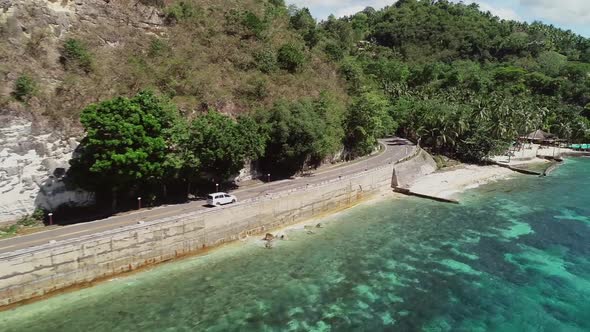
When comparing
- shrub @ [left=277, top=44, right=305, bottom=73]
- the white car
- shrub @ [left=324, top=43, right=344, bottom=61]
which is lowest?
the white car

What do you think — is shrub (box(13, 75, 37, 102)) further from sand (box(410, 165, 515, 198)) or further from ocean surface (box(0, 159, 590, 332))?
sand (box(410, 165, 515, 198))

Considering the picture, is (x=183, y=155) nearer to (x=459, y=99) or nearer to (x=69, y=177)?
(x=69, y=177)

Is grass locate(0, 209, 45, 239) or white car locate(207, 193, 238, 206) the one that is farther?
white car locate(207, 193, 238, 206)

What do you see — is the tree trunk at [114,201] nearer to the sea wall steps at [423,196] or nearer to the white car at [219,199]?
the white car at [219,199]

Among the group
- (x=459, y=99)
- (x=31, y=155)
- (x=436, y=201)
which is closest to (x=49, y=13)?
(x=31, y=155)

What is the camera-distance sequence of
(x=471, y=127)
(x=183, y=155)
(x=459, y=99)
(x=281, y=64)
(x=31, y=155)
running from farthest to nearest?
(x=459, y=99)
(x=471, y=127)
(x=281, y=64)
(x=183, y=155)
(x=31, y=155)

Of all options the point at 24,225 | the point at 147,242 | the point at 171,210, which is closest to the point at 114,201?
the point at 171,210

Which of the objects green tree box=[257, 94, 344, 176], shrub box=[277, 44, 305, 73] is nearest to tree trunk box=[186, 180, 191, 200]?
green tree box=[257, 94, 344, 176]
